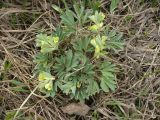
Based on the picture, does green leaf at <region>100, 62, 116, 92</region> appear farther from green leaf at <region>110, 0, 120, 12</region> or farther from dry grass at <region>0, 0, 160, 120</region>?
green leaf at <region>110, 0, 120, 12</region>

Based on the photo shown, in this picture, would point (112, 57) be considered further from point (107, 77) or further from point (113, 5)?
point (113, 5)

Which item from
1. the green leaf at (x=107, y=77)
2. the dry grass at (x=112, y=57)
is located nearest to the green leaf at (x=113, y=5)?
the dry grass at (x=112, y=57)

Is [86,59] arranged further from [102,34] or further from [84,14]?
[84,14]

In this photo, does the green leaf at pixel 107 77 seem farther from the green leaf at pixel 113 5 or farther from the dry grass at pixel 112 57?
the green leaf at pixel 113 5

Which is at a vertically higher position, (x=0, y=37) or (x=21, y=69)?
(x=0, y=37)

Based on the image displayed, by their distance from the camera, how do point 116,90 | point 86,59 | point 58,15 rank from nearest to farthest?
point 86,59 < point 116,90 < point 58,15

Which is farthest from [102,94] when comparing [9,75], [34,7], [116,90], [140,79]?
[34,7]

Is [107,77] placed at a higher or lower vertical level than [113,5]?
lower

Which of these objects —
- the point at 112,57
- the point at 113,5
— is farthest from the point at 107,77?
the point at 113,5
